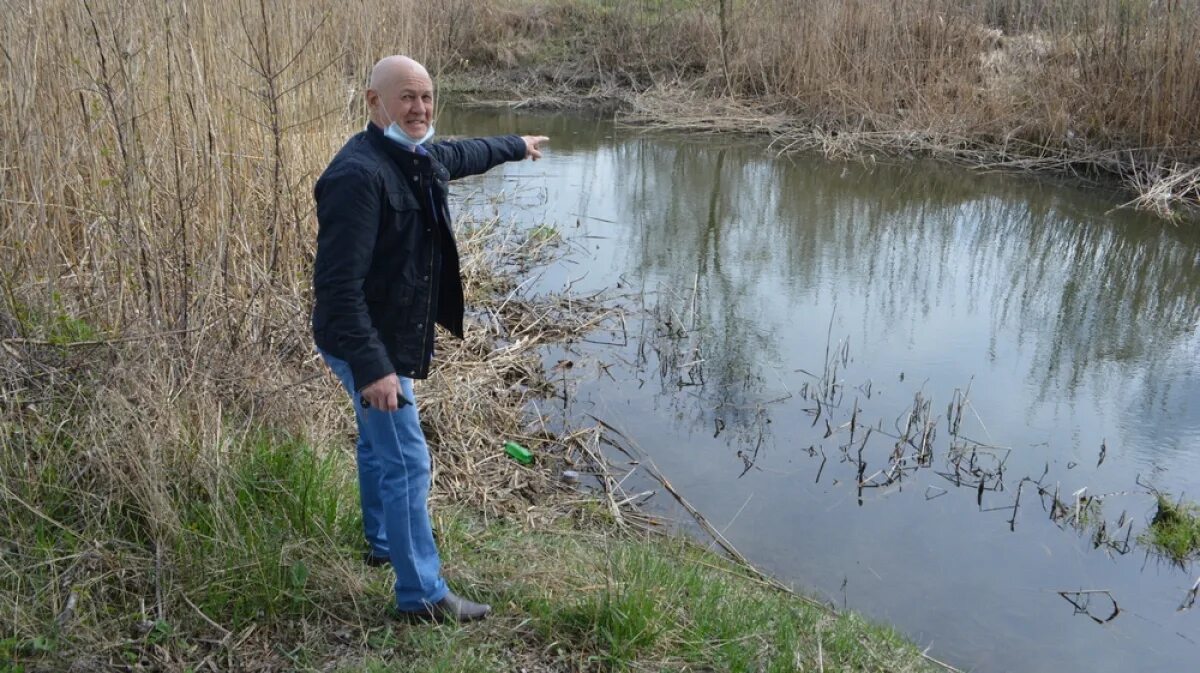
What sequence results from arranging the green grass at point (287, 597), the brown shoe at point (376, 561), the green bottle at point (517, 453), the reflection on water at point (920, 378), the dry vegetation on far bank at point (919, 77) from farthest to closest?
the dry vegetation on far bank at point (919, 77), the green bottle at point (517, 453), the reflection on water at point (920, 378), the brown shoe at point (376, 561), the green grass at point (287, 597)

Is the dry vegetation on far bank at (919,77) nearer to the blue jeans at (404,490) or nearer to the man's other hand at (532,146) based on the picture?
the man's other hand at (532,146)

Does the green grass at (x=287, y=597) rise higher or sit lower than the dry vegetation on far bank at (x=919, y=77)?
lower

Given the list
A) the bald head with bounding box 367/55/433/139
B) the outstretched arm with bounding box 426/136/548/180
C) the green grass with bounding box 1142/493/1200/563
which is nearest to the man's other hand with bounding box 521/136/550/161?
the outstretched arm with bounding box 426/136/548/180

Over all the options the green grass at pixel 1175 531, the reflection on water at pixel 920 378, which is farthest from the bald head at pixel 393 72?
the green grass at pixel 1175 531

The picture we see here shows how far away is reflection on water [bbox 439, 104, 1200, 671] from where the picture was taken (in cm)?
414

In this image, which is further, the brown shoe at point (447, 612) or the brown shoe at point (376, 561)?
the brown shoe at point (376, 561)

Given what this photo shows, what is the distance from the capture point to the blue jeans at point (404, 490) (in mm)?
2680

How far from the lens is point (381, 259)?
105 inches

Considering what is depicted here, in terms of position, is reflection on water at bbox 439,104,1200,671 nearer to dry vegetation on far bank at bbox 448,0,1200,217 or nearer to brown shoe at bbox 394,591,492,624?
dry vegetation on far bank at bbox 448,0,1200,217

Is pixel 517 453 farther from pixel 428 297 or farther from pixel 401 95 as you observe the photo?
pixel 401 95

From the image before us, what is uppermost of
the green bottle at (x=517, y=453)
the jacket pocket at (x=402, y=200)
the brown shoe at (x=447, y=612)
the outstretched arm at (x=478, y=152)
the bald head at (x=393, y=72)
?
the bald head at (x=393, y=72)

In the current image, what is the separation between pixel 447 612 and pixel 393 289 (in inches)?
36.9

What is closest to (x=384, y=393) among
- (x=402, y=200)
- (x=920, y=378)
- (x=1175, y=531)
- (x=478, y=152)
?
(x=402, y=200)

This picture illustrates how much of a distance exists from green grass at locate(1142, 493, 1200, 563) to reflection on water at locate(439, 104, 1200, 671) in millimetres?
84
